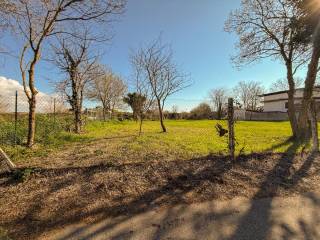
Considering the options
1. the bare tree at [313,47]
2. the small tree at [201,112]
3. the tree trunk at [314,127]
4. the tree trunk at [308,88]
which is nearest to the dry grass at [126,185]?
the tree trunk at [314,127]

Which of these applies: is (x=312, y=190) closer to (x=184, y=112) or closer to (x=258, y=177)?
(x=258, y=177)

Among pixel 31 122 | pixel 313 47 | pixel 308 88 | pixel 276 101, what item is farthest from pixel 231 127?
pixel 276 101

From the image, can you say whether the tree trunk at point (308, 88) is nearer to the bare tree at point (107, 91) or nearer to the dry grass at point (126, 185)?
the dry grass at point (126, 185)

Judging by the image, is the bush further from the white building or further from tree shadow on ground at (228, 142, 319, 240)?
the white building

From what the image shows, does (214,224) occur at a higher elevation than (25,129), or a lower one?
lower

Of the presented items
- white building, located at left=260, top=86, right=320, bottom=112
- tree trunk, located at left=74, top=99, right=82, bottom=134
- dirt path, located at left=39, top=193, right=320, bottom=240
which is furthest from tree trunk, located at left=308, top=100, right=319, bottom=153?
white building, located at left=260, top=86, right=320, bottom=112

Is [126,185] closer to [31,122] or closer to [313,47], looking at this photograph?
[31,122]

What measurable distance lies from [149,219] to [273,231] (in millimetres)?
1521

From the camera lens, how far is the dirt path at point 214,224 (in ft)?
8.70

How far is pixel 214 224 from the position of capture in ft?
9.53

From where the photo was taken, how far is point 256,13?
11.2m

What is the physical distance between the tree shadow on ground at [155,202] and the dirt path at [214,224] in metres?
0.01

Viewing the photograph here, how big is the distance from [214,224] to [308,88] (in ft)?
26.6

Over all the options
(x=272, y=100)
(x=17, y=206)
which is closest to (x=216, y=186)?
(x=17, y=206)
